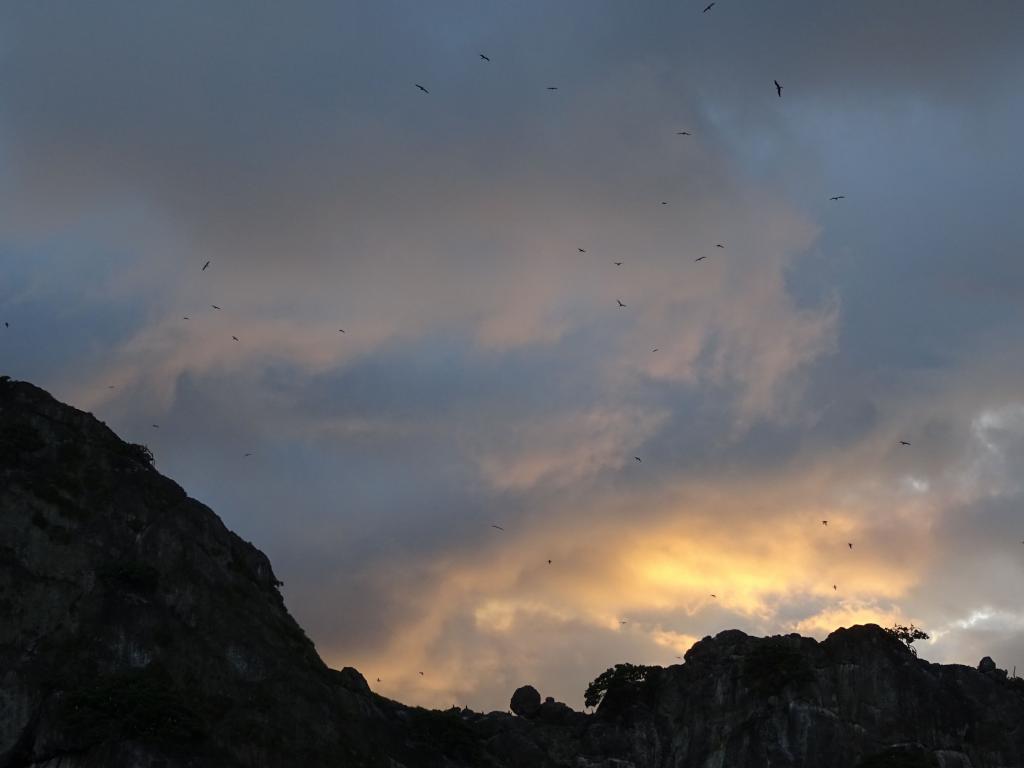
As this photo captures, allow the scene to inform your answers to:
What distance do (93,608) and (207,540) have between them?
17.0 m

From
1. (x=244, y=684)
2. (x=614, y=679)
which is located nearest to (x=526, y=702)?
(x=614, y=679)

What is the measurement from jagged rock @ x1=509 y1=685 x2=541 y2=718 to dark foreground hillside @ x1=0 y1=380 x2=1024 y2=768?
1213 millimetres

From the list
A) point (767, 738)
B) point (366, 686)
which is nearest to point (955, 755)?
point (767, 738)

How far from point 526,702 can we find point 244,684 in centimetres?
5701

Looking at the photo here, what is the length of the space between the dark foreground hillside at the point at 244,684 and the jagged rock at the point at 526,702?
121 cm

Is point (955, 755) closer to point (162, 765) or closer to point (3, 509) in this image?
point (162, 765)

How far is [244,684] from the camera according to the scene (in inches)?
4294

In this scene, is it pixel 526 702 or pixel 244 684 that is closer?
pixel 244 684

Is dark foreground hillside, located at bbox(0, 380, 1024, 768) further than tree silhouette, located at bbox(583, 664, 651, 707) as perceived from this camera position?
No

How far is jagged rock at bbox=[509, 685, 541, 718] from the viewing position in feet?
512

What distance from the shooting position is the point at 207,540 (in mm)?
119812

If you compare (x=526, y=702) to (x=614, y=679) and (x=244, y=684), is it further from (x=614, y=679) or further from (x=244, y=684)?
(x=244, y=684)

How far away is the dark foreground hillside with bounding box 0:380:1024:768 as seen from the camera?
9869 cm

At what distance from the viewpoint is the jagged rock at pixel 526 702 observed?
156 meters
